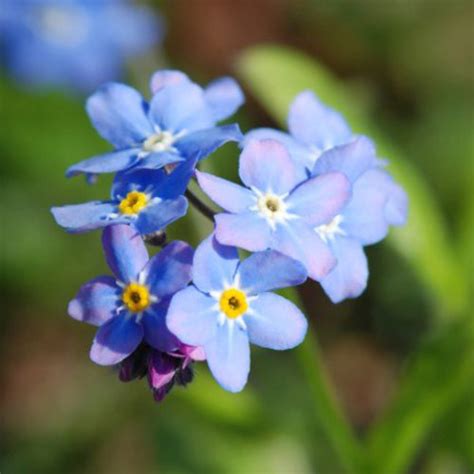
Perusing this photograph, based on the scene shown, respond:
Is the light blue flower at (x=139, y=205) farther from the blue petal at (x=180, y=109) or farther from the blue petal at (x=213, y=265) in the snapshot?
the blue petal at (x=180, y=109)

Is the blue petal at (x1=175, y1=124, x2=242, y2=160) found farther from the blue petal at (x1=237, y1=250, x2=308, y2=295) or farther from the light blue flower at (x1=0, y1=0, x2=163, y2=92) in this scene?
the light blue flower at (x1=0, y1=0, x2=163, y2=92)

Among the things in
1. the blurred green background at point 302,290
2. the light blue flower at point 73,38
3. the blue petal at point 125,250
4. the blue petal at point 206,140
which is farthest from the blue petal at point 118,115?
the light blue flower at point 73,38

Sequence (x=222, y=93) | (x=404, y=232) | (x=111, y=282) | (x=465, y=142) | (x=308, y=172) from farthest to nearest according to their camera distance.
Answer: (x=465, y=142), (x=404, y=232), (x=222, y=93), (x=308, y=172), (x=111, y=282)

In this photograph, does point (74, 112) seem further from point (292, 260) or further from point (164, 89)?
point (292, 260)

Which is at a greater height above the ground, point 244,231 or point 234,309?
point 244,231

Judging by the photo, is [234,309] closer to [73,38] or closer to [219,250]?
[219,250]

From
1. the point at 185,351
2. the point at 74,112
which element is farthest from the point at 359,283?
the point at 74,112

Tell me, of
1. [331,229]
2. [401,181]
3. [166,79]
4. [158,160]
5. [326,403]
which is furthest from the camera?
[401,181]

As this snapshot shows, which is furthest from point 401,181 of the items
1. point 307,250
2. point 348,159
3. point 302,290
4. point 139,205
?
point 139,205
